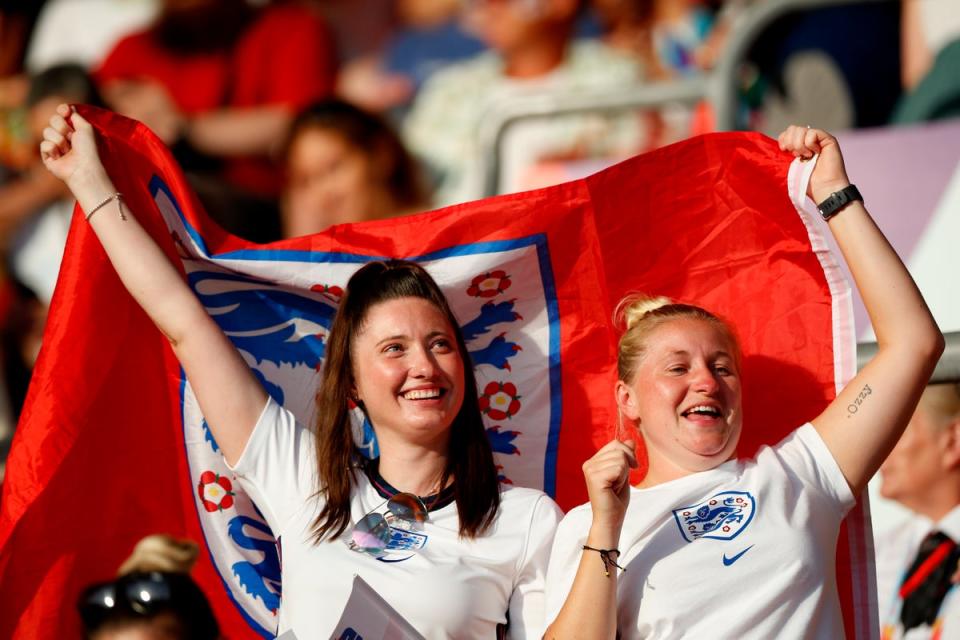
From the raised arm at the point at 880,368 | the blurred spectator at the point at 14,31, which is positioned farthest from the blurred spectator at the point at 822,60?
the blurred spectator at the point at 14,31

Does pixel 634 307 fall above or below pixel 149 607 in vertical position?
above

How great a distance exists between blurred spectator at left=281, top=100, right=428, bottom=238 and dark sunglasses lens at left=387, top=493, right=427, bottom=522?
288cm

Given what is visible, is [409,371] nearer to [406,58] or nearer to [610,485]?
[610,485]

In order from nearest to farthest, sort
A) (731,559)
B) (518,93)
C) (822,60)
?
(731,559), (822,60), (518,93)

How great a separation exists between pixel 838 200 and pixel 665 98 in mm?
2742

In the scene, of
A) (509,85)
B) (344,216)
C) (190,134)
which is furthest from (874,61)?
(190,134)

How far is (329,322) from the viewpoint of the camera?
11.2 feet

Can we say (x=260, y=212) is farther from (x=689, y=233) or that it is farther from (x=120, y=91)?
(x=689, y=233)

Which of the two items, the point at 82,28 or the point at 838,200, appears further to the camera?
the point at 82,28

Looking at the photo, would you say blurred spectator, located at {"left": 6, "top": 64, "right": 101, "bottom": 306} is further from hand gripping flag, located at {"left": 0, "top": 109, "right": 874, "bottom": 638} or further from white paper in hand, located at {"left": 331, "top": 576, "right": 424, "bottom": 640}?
white paper in hand, located at {"left": 331, "top": 576, "right": 424, "bottom": 640}

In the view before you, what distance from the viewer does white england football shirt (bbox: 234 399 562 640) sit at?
8.94ft

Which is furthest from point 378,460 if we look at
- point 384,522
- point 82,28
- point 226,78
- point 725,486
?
point 82,28

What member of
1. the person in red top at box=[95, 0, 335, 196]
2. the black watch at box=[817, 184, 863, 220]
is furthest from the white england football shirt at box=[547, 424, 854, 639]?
the person in red top at box=[95, 0, 335, 196]

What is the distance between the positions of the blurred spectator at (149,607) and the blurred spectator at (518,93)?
296 cm
